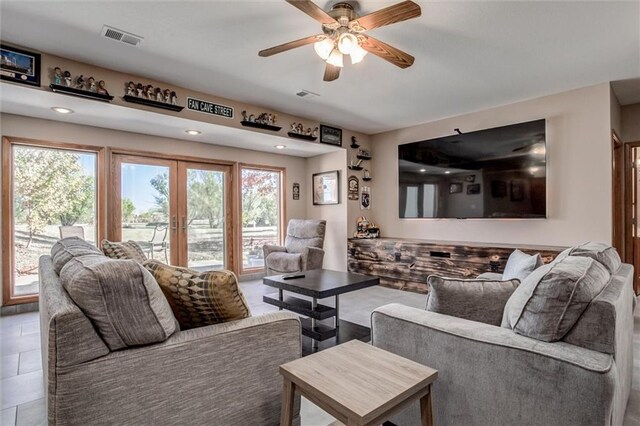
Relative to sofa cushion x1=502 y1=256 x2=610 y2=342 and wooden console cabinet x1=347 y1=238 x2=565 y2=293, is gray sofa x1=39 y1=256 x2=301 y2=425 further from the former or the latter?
wooden console cabinet x1=347 y1=238 x2=565 y2=293

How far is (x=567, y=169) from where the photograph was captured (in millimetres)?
3904

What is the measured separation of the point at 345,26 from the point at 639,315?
422cm

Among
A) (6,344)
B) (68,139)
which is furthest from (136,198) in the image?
(6,344)

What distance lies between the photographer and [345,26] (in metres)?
2.28

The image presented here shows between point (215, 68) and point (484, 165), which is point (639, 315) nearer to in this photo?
point (484, 165)

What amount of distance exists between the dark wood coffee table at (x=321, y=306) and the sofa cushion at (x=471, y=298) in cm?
118

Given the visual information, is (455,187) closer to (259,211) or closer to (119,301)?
(259,211)

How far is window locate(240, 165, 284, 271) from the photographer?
18.6 feet

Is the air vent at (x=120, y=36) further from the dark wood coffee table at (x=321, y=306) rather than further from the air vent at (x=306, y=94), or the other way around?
the dark wood coffee table at (x=321, y=306)

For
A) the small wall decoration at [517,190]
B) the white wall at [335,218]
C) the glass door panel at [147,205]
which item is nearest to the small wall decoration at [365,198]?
the white wall at [335,218]

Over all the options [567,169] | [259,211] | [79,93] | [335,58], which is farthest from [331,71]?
[259,211]

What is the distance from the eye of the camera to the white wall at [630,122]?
4.31 m

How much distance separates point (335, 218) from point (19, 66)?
13.9 feet

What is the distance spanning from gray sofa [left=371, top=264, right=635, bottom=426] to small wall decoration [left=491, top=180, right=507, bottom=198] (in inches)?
118
